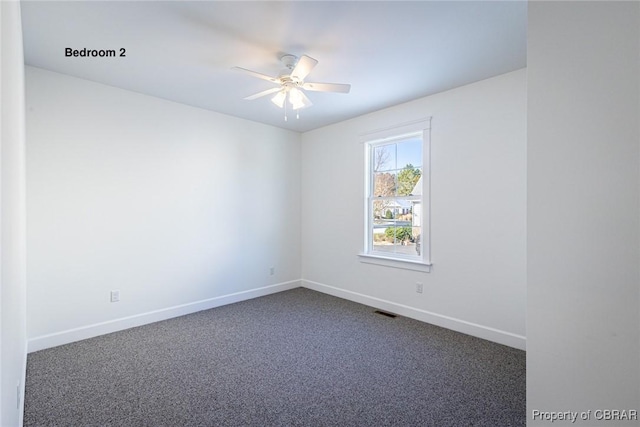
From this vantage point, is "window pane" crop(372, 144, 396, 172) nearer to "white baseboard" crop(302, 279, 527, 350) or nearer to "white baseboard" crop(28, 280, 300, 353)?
"white baseboard" crop(302, 279, 527, 350)

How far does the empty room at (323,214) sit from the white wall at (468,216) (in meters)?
0.02

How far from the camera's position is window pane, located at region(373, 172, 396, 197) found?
4.10 meters

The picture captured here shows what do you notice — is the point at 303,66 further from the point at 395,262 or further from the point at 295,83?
the point at 395,262

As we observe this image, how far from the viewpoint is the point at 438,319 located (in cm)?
349

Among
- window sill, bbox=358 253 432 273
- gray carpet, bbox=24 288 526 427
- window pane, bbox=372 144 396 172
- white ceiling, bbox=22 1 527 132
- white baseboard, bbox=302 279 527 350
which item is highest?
white ceiling, bbox=22 1 527 132

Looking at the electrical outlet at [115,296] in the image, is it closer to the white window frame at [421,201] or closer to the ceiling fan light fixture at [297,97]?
the ceiling fan light fixture at [297,97]

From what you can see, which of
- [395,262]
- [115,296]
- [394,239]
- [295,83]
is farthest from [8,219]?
[394,239]

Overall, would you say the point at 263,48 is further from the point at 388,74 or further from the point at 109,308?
the point at 109,308

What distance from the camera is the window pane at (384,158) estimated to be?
4117 mm

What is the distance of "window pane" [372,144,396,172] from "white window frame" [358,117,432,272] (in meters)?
Answer: 0.06

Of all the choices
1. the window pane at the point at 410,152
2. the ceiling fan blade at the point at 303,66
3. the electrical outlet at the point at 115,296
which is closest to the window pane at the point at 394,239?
the window pane at the point at 410,152

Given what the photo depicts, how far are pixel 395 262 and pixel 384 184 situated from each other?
108cm

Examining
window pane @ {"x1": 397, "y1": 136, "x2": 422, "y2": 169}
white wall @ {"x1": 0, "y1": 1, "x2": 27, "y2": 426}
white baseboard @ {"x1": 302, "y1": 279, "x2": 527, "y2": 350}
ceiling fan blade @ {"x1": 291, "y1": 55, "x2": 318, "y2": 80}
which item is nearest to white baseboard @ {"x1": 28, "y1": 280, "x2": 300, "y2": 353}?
white baseboard @ {"x1": 302, "y1": 279, "x2": 527, "y2": 350}

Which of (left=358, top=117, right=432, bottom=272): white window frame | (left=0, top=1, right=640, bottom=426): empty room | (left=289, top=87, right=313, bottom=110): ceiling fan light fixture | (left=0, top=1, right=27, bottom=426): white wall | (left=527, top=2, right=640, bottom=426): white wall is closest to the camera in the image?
(left=527, top=2, right=640, bottom=426): white wall
